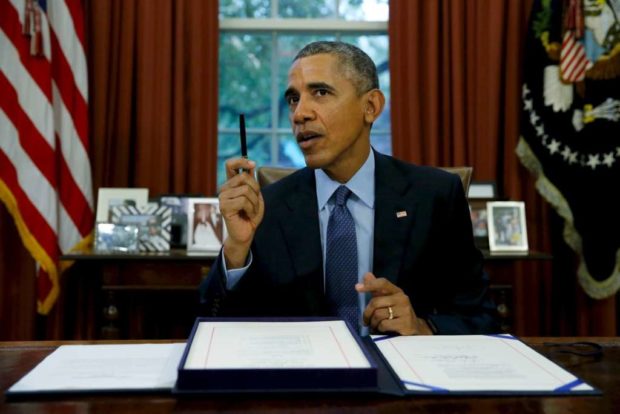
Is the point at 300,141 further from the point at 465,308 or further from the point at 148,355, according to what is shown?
the point at 148,355

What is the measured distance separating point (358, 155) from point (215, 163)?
5.08 ft

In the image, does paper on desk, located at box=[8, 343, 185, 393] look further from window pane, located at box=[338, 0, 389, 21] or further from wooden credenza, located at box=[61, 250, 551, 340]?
window pane, located at box=[338, 0, 389, 21]

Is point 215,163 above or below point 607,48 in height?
below

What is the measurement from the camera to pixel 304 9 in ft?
11.0

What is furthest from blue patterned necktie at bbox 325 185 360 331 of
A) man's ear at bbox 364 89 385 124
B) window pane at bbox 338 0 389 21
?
window pane at bbox 338 0 389 21

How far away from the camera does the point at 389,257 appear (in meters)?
1.44

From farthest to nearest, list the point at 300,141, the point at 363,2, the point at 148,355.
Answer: the point at 363,2, the point at 300,141, the point at 148,355

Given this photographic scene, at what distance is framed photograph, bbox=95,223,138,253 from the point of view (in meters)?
2.54

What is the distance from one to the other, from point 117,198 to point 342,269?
5.41 feet

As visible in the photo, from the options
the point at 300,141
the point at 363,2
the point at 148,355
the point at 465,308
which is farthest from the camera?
the point at 363,2

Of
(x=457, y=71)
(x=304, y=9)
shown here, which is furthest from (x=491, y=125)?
(x=304, y=9)

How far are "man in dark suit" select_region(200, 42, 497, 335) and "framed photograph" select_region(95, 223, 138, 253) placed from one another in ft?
3.71

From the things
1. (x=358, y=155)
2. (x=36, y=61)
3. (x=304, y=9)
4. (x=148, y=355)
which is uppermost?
(x=304, y=9)
